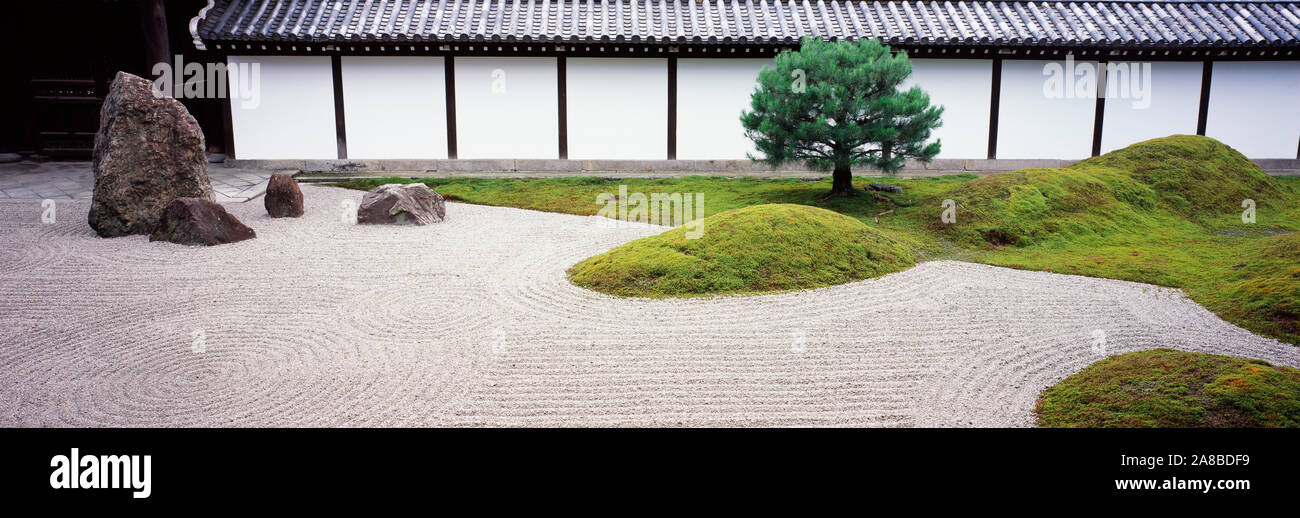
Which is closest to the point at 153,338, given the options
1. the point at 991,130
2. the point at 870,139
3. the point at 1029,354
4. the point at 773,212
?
the point at 773,212

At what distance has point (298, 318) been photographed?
695 centimetres

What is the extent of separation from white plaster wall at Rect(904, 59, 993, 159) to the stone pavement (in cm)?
1201

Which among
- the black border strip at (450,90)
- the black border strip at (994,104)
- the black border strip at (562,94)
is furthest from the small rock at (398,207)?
the black border strip at (994,104)

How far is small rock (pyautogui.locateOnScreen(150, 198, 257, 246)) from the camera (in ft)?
31.8

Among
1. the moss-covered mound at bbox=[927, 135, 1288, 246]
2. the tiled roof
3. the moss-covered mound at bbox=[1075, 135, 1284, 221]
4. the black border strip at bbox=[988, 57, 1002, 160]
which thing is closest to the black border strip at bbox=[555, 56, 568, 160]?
the tiled roof

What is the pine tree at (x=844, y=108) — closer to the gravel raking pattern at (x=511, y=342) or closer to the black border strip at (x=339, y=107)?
the gravel raking pattern at (x=511, y=342)

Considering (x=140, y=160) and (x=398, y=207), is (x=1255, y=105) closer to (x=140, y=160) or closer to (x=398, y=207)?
(x=398, y=207)

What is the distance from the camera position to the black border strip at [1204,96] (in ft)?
53.7

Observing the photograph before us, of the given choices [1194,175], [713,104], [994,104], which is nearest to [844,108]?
[713,104]

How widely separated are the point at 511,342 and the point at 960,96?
42.1 ft

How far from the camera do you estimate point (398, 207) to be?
11094 millimetres

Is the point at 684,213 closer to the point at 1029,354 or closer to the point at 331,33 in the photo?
the point at 1029,354

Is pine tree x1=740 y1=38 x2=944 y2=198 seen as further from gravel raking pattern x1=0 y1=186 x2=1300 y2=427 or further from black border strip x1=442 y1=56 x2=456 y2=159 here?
black border strip x1=442 y1=56 x2=456 y2=159

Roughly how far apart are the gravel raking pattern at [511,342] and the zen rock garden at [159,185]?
587mm
